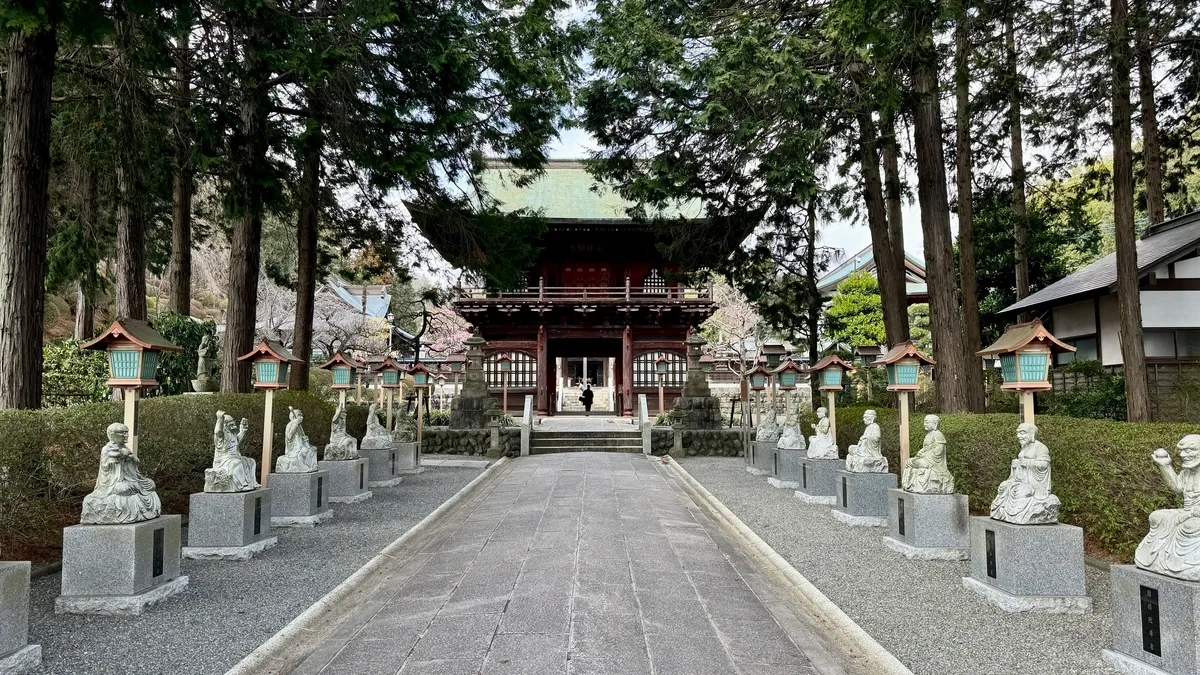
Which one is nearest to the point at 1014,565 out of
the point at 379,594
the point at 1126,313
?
the point at 379,594

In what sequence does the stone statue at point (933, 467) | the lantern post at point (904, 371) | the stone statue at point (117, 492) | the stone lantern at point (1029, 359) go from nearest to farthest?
the stone statue at point (117, 492)
the stone lantern at point (1029, 359)
the stone statue at point (933, 467)
the lantern post at point (904, 371)

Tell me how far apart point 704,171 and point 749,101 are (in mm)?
3036

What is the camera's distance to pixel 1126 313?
30.2ft

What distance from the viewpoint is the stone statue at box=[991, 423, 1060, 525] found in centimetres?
506

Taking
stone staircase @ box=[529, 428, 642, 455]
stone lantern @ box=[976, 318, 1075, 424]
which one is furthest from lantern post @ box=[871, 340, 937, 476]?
stone staircase @ box=[529, 428, 642, 455]

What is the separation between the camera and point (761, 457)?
13.0m

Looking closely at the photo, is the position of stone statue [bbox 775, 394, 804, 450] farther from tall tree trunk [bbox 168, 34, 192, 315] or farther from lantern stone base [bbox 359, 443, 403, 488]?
tall tree trunk [bbox 168, 34, 192, 315]

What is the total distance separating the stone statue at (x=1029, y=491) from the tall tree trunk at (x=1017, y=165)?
6608 mm

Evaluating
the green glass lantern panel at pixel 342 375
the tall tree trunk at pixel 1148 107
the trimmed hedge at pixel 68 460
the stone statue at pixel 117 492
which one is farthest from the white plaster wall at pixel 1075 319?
the stone statue at pixel 117 492

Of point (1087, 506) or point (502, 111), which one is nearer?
point (1087, 506)

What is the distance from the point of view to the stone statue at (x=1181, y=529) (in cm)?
362

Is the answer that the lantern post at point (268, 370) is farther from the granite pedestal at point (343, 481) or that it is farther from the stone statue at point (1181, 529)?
the stone statue at point (1181, 529)

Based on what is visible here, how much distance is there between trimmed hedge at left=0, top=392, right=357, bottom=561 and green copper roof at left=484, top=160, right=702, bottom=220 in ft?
49.3

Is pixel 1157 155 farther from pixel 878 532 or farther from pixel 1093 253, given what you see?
pixel 1093 253
